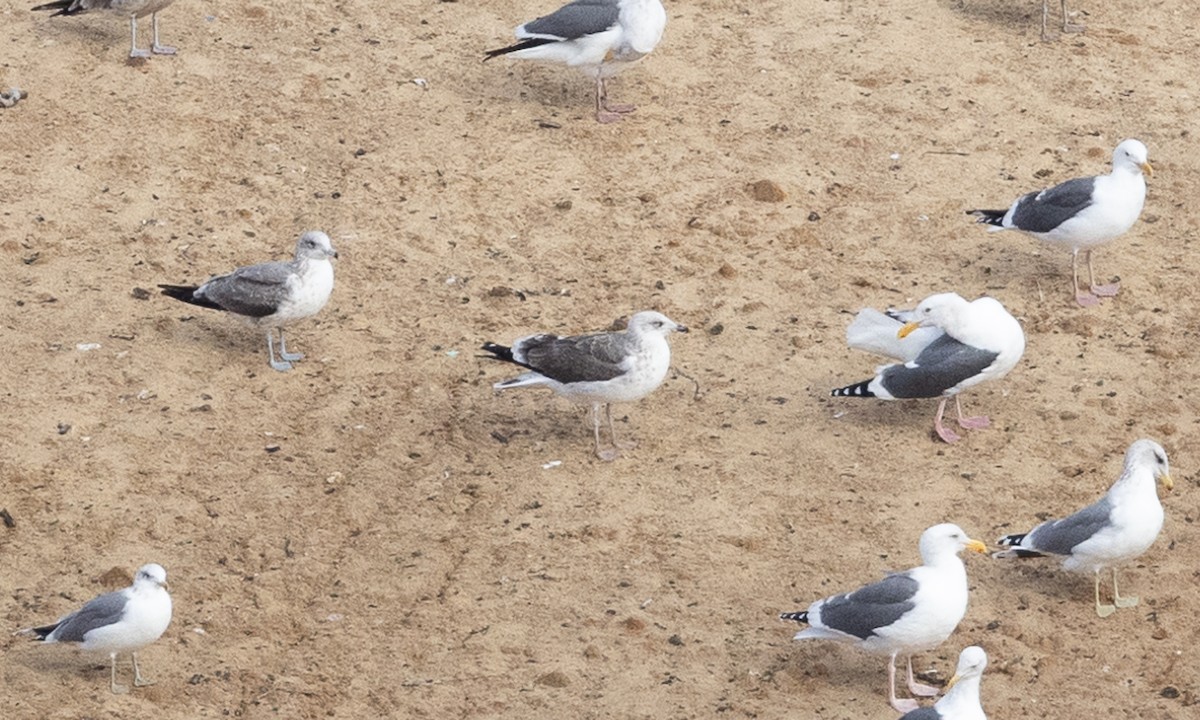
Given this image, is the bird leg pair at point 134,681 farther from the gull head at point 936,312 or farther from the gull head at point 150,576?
the gull head at point 936,312

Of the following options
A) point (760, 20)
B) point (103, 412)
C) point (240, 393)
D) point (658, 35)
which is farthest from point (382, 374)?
point (760, 20)

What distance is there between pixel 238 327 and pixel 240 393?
96cm

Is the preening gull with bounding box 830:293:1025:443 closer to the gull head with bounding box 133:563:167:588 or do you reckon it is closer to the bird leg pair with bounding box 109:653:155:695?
the gull head with bounding box 133:563:167:588

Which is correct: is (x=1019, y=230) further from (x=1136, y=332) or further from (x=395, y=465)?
(x=395, y=465)

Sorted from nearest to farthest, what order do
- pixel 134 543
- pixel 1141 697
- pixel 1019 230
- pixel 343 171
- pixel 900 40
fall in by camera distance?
pixel 1141 697 → pixel 134 543 → pixel 1019 230 → pixel 343 171 → pixel 900 40

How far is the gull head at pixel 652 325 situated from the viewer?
10.9 m

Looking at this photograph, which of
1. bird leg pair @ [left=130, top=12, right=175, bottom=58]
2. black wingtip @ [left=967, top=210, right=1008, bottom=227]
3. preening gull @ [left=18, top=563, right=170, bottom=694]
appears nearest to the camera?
preening gull @ [left=18, top=563, right=170, bottom=694]

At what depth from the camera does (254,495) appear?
417 inches

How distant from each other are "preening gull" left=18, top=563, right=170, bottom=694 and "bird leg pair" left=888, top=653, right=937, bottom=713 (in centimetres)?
347

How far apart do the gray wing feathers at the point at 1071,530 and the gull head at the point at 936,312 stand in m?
1.82

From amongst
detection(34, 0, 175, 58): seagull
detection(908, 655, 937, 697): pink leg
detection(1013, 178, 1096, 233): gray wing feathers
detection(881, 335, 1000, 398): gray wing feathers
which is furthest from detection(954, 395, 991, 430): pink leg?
detection(34, 0, 175, 58): seagull

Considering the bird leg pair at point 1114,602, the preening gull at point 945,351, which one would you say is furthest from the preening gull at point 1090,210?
the bird leg pair at point 1114,602

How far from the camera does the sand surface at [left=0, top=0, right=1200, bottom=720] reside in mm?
9445

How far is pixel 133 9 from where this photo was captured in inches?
581
